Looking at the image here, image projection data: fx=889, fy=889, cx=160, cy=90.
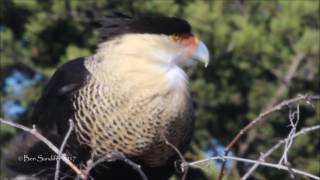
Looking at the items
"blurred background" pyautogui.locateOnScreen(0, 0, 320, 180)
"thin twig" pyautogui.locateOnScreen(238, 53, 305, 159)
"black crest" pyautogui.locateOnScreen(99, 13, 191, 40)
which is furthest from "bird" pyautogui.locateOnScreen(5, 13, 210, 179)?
"thin twig" pyautogui.locateOnScreen(238, 53, 305, 159)

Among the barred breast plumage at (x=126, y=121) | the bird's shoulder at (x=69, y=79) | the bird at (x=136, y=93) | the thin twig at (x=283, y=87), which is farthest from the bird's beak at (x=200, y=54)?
the thin twig at (x=283, y=87)

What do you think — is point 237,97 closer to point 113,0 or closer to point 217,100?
point 217,100

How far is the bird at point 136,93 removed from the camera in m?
3.13

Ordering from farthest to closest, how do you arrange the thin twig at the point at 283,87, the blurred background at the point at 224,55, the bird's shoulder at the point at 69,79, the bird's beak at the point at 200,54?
the thin twig at the point at 283,87 < the blurred background at the point at 224,55 < the bird's shoulder at the point at 69,79 < the bird's beak at the point at 200,54

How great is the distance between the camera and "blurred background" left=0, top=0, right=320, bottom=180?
6.78 meters

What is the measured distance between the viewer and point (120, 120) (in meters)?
3.16

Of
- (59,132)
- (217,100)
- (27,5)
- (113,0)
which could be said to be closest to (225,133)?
(217,100)

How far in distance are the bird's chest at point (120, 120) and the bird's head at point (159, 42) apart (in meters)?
0.14

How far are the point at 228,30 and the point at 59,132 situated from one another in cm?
357

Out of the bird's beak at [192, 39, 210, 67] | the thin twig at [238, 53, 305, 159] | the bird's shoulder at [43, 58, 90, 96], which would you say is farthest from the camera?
the thin twig at [238, 53, 305, 159]

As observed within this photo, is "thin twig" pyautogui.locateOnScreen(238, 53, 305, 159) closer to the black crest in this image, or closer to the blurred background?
the blurred background

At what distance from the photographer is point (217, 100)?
7.35 meters

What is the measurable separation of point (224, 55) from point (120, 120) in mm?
3911

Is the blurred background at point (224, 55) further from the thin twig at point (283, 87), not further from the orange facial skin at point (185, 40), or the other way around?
the orange facial skin at point (185, 40)
